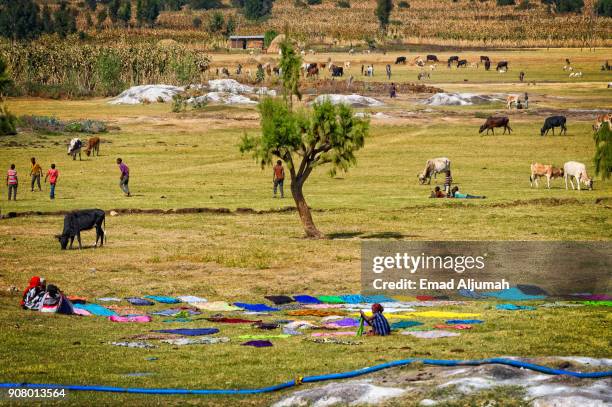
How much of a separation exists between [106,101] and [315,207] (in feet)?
205

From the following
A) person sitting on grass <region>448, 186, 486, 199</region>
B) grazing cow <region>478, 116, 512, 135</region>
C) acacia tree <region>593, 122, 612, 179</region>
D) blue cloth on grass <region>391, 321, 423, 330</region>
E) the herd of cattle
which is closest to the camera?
blue cloth on grass <region>391, 321, 423, 330</region>

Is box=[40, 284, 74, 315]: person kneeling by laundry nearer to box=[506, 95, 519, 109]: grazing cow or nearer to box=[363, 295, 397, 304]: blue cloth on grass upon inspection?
box=[363, 295, 397, 304]: blue cloth on grass

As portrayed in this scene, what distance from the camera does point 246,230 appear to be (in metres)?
44.1

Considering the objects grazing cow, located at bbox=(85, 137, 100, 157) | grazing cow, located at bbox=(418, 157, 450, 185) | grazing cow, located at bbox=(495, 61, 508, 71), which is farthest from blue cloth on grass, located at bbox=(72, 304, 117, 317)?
grazing cow, located at bbox=(495, 61, 508, 71)

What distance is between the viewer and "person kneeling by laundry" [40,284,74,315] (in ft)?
92.9

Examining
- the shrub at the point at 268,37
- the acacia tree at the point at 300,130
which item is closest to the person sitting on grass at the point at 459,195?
the acacia tree at the point at 300,130

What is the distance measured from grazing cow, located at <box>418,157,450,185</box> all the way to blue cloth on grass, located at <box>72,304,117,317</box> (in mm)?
30979

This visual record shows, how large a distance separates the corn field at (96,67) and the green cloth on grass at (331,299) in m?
85.0

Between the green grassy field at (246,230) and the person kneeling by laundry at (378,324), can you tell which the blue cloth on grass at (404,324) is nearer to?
the green grassy field at (246,230)

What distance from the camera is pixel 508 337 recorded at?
78.4 feet

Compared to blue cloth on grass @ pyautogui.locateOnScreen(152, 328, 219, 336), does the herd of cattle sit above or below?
above

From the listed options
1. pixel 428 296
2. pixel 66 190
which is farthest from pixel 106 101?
pixel 428 296

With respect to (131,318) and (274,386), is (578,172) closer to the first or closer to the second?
(131,318)

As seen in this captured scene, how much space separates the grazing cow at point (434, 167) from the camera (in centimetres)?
5794
